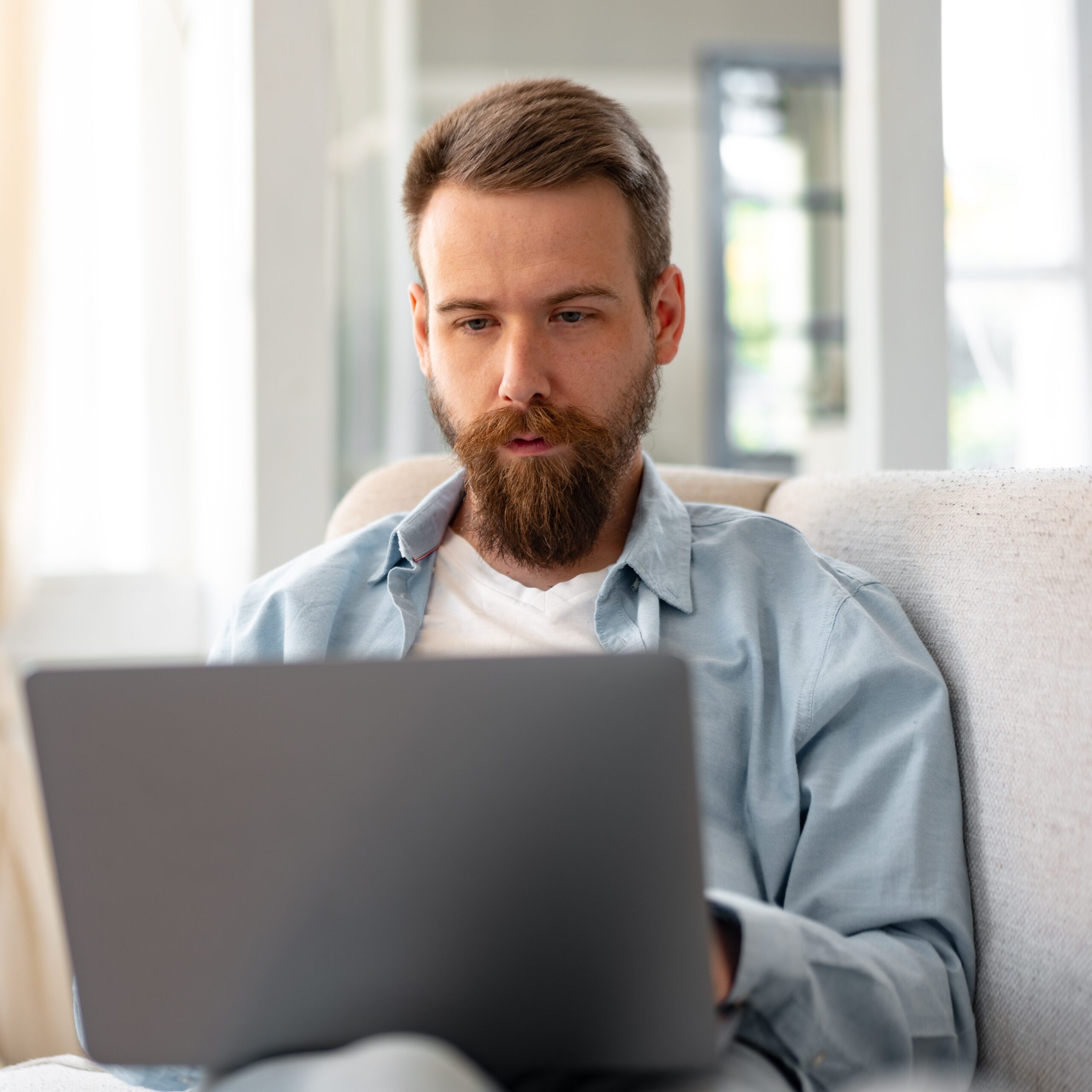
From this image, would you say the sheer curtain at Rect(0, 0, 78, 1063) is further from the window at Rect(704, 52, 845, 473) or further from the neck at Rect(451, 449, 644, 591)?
the window at Rect(704, 52, 845, 473)

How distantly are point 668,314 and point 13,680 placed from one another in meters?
1.32

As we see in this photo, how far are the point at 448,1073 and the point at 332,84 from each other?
1.69m

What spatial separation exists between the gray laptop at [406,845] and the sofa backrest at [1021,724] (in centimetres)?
32

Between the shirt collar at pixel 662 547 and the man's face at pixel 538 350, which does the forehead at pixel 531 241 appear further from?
the shirt collar at pixel 662 547

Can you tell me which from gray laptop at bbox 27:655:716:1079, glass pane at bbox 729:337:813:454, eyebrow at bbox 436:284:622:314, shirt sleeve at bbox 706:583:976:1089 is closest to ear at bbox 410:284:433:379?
eyebrow at bbox 436:284:622:314

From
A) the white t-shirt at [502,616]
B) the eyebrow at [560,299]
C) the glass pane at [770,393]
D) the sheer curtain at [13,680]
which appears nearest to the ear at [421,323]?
the eyebrow at [560,299]

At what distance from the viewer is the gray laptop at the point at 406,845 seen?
57 centimetres

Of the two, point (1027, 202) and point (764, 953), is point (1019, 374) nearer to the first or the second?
point (1027, 202)

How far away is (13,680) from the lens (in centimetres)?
187

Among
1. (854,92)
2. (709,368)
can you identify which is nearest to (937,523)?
(854,92)

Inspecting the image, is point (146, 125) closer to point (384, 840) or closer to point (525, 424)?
point (525, 424)

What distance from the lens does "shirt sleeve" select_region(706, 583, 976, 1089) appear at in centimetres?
73

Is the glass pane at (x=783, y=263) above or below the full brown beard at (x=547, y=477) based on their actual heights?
above

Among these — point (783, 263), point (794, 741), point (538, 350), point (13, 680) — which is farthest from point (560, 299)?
point (783, 263)
